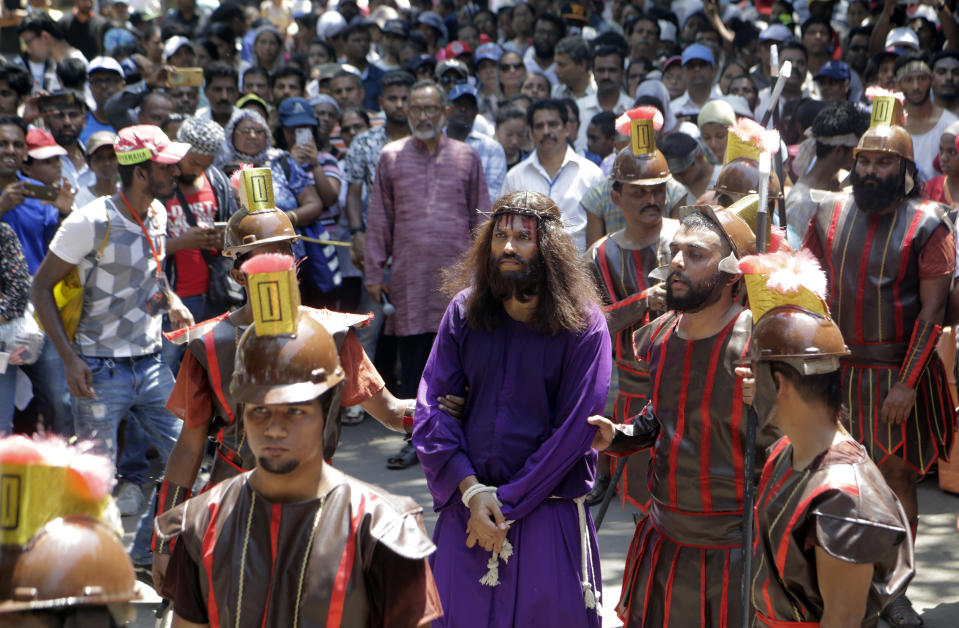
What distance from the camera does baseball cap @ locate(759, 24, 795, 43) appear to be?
36.8 ft

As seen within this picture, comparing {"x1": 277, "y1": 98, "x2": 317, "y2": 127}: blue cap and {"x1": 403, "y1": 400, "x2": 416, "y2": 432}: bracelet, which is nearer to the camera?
{"x1": 403, "y1": 400, "x2": 416, "y2": 432}: bracelet

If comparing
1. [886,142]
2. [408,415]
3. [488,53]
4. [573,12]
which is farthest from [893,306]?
[573,12]

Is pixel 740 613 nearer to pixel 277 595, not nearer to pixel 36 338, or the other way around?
pixel 277 595

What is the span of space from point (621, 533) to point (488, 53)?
671cm

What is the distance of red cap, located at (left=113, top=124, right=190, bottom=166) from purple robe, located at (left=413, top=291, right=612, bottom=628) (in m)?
2.55

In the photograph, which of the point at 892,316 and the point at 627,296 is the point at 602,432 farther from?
the point at 892,316

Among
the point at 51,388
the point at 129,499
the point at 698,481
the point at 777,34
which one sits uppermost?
the point at 777,34

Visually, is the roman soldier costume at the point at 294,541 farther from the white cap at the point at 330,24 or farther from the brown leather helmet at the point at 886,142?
the white cap at the point at 330,24

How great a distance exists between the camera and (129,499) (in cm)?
692

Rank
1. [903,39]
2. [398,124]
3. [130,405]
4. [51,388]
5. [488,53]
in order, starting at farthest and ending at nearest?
[488,53]
[903,39]
[398,124]
[51,388]
[130,405]

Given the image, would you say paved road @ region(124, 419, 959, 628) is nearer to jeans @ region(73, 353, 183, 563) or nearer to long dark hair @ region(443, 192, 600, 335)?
jeans @ region(73, 353, 183, 563)

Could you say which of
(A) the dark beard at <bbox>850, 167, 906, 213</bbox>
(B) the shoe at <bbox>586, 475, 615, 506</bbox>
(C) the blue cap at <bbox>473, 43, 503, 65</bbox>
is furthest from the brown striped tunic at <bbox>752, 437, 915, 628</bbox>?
(C) the blue cap at <bbox>473, 43, 503, 65</bbox>

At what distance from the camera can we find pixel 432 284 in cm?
805

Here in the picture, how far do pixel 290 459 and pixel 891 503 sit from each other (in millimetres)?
1604
